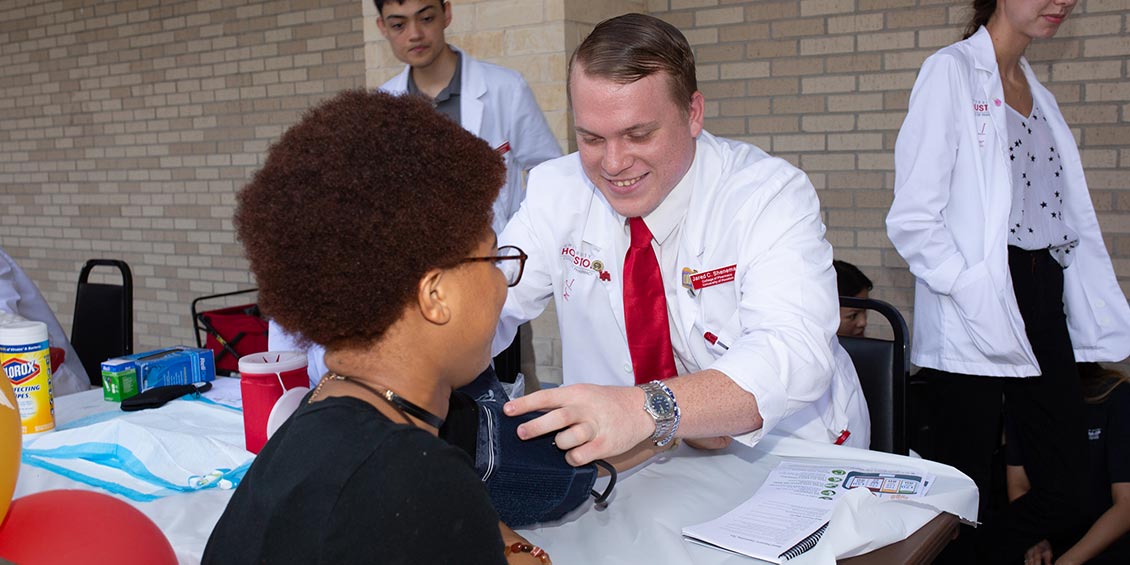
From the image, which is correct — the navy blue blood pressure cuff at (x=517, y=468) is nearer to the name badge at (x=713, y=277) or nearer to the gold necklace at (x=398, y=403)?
the gold necklace at (x=398, y=403)

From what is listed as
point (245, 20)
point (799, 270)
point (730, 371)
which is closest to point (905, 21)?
point (799, 270)

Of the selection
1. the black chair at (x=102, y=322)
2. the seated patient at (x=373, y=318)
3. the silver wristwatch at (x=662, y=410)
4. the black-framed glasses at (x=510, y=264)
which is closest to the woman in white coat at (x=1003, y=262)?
the silver wristwatch at (x=662, y=410)

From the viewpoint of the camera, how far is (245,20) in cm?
612

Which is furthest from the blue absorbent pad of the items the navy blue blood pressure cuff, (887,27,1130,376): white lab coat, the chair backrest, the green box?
(887,27,1130,376): white lab coat

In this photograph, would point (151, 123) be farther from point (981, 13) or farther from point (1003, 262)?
point (1003, 262)

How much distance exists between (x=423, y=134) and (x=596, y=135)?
82cm

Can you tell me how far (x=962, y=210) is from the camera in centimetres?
270

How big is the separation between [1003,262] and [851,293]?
2.23 ft

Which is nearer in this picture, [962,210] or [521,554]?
[521,554]

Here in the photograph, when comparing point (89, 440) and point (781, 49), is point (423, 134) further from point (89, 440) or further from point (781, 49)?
point (781, 49)

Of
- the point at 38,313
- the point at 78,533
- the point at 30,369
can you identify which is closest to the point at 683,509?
the point at 78,533

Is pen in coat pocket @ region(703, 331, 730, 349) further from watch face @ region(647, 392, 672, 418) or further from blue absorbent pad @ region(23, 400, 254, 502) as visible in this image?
blue absorbent pad @ region(23, 400, 254, 502)

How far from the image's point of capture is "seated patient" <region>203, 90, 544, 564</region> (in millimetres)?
941

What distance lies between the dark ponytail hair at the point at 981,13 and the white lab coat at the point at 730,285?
48.6 inches
